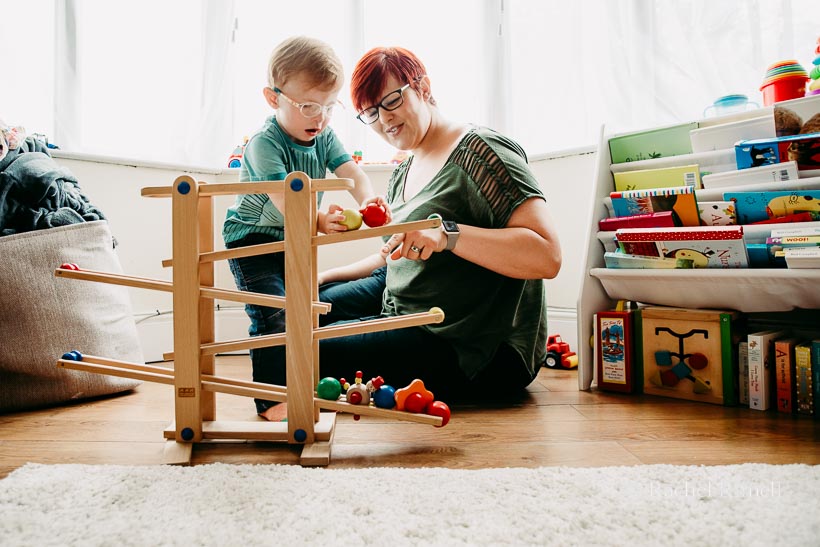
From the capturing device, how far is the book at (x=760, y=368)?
1199mm

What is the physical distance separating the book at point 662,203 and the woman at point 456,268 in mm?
331

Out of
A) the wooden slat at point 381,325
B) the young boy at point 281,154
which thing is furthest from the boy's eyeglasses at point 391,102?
the wooden slat at point 381,325

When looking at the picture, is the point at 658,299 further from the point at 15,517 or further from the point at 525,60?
the point at 15,517

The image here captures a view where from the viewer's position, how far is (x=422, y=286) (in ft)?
4.28

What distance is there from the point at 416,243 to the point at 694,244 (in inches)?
28.1

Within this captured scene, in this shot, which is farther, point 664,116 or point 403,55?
point 664,116

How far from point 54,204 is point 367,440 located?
3.74 ft

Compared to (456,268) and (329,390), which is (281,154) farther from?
(329,390)

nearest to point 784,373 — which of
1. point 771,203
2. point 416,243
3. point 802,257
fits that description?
point 802,257

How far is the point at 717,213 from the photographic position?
49.7 inches

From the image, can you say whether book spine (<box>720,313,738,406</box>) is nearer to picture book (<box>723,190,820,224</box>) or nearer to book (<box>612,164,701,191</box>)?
picture book (<box>723,190,820,224</box>)

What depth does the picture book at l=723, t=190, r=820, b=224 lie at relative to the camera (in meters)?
1.16

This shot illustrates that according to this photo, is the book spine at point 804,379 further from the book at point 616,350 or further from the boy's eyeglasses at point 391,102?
the boy's eyeglasses at point 391,102

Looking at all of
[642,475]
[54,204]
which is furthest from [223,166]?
[642,475]
